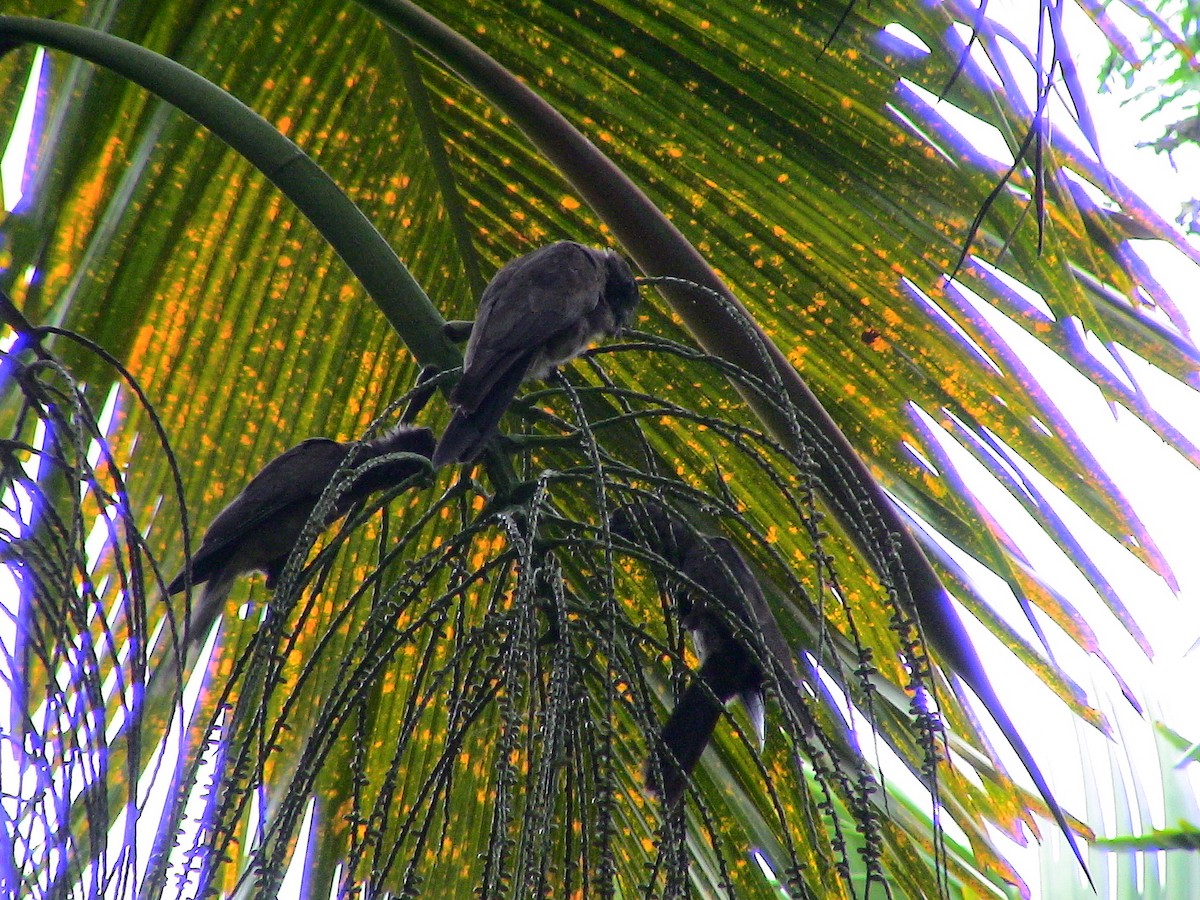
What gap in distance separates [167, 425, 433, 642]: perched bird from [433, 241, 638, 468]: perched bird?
240mm

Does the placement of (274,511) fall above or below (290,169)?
below

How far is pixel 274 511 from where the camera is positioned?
1468 mm

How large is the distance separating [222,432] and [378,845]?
1236 mm

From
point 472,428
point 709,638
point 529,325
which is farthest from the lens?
point 709,638

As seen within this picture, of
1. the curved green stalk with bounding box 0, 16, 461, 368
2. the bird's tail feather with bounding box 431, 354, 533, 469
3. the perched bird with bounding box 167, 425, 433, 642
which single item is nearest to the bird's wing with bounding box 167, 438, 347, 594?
the perched bird with bounding box 167, 425, 433, 642

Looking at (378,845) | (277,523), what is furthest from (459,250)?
(378,845)

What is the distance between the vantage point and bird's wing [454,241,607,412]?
1158 mm

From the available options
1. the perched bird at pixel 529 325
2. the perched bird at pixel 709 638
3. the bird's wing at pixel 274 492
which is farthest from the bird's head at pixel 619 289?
the bird's wing at pixel 274 492

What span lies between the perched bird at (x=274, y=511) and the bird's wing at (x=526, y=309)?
26 centimetres

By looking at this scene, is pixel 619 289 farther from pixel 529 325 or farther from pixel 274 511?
pixel 274 511

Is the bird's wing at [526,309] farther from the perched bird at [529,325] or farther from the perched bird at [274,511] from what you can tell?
the perched bird at [274,511]

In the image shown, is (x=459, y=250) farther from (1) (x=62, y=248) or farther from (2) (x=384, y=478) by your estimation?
(2) (x=384, y=478)

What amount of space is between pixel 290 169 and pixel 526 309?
12.1 inches

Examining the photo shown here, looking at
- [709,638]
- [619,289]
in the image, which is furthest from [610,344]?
[709,638]
